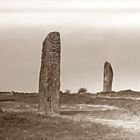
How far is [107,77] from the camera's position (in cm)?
5319

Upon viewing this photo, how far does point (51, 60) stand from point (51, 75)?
86 cm

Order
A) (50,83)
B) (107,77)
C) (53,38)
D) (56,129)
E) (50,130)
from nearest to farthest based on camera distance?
1. (50,130)
2. (56,129)
3. (50,83)
4. (53,38)
5. (107,77)

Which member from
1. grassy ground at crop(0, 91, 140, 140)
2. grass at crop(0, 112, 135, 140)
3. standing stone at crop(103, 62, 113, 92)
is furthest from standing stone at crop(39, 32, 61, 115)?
standing stone at crop(103, 62, 113, 92)

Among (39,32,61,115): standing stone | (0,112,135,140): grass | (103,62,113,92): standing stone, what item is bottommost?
(0,112,135,140): grass

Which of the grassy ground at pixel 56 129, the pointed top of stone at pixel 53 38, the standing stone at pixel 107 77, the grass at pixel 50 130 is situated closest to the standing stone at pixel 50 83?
the pointed top of stone at pixel 53 38

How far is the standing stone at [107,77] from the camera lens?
5328cm

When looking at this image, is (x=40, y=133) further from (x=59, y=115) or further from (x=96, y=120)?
(x=59, y=115)

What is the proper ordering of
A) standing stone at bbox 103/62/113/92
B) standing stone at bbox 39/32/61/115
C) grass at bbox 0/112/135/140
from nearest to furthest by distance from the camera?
grass at bbox 0/112/135/140 → standing stone at bbox 39/32/61/115 → standing stone at bbox 103/62/113/92

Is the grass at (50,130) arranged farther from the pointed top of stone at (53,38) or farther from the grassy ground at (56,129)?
the pointed top of stone at (53,38)

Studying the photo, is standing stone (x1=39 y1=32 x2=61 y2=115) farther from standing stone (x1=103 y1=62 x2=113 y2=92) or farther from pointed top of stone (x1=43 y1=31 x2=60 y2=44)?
standing stone (x1=103 y1=62 x2=113 y2=92)

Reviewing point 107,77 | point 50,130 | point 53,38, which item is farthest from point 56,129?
point 107,77

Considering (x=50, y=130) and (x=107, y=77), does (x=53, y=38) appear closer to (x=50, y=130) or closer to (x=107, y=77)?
(x=50, y=130)

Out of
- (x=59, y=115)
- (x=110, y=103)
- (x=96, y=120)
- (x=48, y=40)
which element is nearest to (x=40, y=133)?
(x=96, y=120)

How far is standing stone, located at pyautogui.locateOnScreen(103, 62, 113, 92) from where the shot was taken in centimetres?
5328
